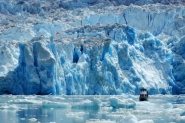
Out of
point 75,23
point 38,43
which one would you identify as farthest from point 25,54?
point 75,23

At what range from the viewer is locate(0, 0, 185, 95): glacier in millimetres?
28172

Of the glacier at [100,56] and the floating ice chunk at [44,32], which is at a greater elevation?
the floating ice chunk at [44,32]

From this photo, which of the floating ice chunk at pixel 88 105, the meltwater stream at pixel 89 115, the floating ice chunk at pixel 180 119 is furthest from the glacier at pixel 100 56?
the floating ice chunk at pixel 180 119

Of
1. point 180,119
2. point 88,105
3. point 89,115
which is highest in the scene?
point 180,119

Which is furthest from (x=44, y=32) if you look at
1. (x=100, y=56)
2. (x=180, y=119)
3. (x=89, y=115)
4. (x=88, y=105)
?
(x=180, y=119)

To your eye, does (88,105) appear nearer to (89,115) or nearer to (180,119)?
(89,115)

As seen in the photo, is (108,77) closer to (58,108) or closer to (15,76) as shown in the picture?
(15,76)

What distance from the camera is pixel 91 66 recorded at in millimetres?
30594

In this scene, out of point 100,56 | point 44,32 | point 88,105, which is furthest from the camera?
point 44,32

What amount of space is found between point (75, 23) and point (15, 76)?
20.3 metres

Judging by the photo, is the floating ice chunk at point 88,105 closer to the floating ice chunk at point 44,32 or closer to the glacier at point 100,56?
the glacier at point 100,56

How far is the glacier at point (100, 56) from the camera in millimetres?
28172

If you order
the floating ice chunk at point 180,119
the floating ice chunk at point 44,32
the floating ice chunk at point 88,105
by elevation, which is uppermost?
the floating ice chunk at point 44,32

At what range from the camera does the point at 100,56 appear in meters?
31.2
